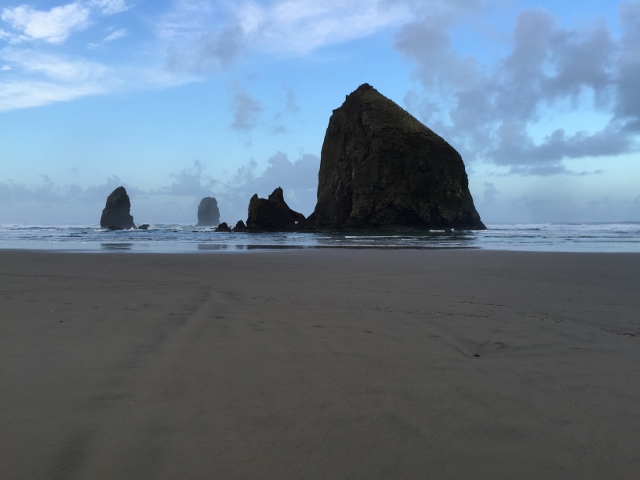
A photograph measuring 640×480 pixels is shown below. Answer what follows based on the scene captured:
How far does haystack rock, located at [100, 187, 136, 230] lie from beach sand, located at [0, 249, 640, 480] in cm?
10850

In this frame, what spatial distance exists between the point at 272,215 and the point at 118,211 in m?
58.9

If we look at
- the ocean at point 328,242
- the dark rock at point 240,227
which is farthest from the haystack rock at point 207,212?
the ocean at point 328,242

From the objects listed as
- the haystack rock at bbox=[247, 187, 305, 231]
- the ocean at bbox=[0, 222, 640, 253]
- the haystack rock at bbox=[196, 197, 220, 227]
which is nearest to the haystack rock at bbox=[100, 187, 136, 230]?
the haystack rock at bbox=[196, 197, 220, 227]

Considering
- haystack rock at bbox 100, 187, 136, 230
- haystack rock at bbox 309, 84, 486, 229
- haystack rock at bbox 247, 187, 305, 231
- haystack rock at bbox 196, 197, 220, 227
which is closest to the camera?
haystack rock at bbox 247, 187, 305, 231

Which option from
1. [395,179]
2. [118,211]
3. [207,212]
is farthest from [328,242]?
[207,212]

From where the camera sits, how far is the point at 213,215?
163 m

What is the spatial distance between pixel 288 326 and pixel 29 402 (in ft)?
7.96

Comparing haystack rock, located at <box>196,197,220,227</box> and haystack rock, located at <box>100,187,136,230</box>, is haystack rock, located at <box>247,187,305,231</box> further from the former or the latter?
haystack rock, located at <box>196,197,220,227</box>

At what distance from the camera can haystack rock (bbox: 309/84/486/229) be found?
62.2 m

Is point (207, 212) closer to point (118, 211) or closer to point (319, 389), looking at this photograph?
point (118, 211)

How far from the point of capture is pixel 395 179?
6494 centimetres

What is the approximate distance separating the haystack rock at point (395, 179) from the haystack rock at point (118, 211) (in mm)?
53957

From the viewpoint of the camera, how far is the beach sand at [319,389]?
2025 mm

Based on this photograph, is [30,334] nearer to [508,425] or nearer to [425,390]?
[425,390]
